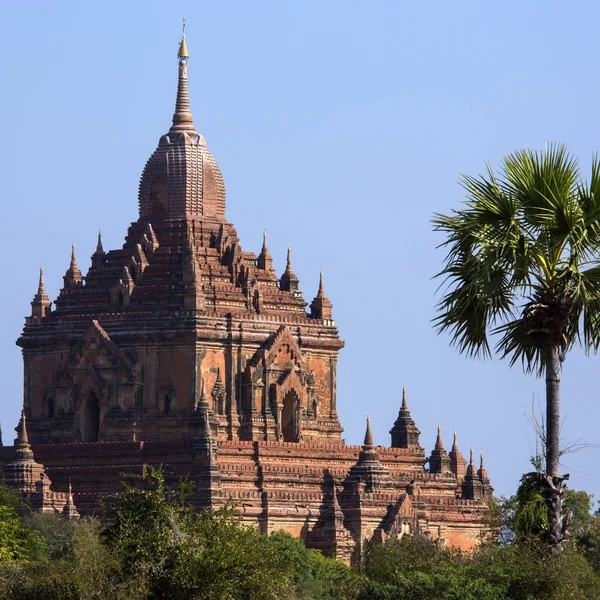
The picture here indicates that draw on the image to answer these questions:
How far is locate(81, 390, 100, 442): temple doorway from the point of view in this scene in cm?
8312

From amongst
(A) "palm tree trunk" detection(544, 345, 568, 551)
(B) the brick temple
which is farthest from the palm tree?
(B) the brick temple

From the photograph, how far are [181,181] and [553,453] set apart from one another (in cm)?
5429

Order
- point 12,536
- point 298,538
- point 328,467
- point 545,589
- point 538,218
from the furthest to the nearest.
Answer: point 328,467, point 298,538, point 12,536, point 545,589, point 538,218

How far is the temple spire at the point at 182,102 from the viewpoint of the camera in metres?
86.3

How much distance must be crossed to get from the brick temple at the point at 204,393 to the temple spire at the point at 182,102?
0.05 m

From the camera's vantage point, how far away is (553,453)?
3139 cm

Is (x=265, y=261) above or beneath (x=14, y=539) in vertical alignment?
above

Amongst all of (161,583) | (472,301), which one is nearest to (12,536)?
(161,583)

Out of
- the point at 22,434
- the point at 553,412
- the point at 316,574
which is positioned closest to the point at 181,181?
the point at 22,434

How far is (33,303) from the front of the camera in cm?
8606

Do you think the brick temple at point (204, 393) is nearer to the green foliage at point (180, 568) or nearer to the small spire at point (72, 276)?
the small spire at point (72, 276)

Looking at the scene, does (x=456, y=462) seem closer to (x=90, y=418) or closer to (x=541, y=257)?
(x=90, y=418)

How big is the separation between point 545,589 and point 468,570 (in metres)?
9.70

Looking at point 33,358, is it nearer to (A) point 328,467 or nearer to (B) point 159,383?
(B) point 159,383
